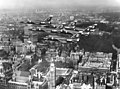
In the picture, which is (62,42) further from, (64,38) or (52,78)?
(52,78)

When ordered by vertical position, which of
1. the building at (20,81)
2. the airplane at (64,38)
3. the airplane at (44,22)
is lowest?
the building at (20,81)

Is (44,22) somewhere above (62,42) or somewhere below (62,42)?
above

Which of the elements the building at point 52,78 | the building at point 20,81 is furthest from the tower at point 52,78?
the building at point 20,81

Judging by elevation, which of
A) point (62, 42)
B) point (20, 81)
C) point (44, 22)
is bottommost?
point (20, 81)

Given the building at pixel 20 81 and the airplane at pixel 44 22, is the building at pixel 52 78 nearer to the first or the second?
the building at pixel 20 81

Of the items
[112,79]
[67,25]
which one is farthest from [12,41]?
[112,79]

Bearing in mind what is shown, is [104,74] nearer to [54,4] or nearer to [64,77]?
[64,77]

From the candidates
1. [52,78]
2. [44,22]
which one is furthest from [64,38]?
[52,78]

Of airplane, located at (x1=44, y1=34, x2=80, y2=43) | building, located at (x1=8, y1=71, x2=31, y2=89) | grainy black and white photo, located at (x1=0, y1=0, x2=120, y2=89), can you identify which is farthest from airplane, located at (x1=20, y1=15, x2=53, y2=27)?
building, located at (x1=8, y1=71, x2=31, y2=89)

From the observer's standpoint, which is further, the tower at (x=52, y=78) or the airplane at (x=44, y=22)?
the airplane at (x=44, y=22)
